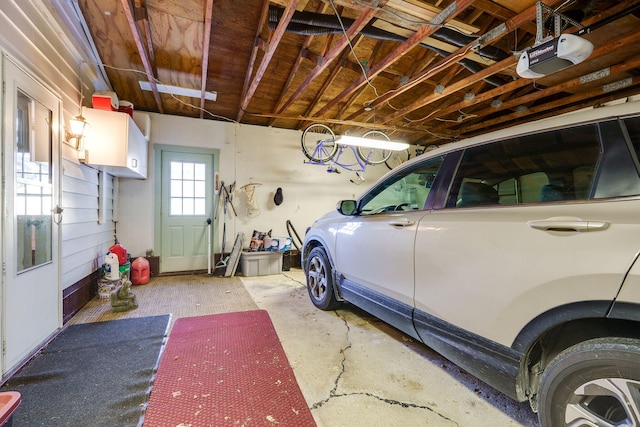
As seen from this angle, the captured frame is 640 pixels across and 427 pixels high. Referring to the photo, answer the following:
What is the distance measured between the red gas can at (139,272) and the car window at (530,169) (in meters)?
4.60

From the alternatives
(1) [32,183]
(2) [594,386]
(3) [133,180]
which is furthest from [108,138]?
(2) [594,386]

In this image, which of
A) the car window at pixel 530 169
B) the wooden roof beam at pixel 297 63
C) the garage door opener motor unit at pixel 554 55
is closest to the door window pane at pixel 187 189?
the wooden roof beam at pixel 297 63

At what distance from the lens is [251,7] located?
310 centimetres

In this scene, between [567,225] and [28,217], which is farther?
[28,217]

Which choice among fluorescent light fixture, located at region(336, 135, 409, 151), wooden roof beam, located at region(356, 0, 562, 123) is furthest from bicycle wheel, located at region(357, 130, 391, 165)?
fluorescent light fixture, located at region(336, 135, 409, 151)

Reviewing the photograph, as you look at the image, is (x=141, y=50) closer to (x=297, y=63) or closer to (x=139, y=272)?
(x=297, y=63)

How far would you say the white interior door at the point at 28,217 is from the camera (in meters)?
1.86

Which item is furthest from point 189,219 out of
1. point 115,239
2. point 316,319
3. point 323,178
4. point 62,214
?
point 316,319

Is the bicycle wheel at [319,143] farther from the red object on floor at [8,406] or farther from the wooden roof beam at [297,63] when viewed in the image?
the red object on floor at [8,406]

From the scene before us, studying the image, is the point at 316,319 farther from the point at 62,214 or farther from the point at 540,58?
the point at 540,58

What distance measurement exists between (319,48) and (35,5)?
2.80 meters

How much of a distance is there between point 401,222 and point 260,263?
363cm

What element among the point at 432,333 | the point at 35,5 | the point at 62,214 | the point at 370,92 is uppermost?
the point at 370,92

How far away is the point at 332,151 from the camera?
586cm
